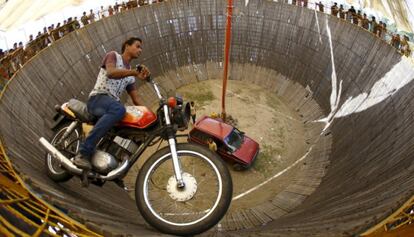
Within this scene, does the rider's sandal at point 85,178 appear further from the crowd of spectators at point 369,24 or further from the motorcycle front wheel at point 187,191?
the crowd of spectators at point 369,24

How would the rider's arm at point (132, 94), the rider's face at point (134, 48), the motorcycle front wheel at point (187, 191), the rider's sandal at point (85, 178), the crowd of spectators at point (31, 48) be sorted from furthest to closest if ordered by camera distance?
the crowd of spectators at point (31, 48), the rider's arm at point (132, 94), the rider's sandal at point (85, 178), the rider's face at point (134, 48), the motorcycle front wheel at point (187, 191)

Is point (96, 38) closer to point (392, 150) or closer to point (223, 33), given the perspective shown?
point (223, 33)

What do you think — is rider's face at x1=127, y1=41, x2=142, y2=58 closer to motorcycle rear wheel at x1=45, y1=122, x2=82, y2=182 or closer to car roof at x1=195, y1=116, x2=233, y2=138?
motorcycle rear wheel at x1=45, y1=122, x2=82, y2=182

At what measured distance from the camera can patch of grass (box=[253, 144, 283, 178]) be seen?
14.1 meters

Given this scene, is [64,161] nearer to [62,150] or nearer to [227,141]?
[62,150]

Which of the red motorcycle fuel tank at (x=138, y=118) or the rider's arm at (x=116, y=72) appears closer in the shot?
the rider's arm at (x=116, y=72)

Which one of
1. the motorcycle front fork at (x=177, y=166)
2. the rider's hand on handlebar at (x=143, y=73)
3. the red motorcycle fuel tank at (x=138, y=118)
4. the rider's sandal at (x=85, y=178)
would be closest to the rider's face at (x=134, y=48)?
the rider's hand on handlebar at (x=143, y=73)

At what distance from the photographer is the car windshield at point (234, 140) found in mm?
13398

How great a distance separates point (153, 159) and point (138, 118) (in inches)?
39.8

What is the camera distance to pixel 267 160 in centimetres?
1464

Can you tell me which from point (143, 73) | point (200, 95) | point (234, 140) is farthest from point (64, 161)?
point (200, 95)

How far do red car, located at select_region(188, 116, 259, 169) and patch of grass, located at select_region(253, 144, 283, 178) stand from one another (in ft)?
2.03

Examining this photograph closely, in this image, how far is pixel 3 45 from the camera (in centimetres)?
2023

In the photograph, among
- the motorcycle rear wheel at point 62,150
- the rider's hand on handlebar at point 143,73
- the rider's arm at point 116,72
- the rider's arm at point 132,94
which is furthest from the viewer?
the motorcycle rear wheel at point 62,150
